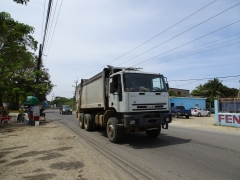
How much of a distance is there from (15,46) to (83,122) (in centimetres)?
843

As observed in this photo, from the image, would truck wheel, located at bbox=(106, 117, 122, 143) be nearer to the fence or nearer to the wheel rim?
the wheel rim

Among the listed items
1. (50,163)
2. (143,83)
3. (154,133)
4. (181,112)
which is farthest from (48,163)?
(181,112)

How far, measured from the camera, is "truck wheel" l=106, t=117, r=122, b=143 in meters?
8.20

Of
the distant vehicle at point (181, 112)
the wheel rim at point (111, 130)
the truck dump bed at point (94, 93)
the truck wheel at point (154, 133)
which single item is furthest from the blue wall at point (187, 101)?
the wheel rim at point (111, 130)

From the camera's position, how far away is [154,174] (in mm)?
4762

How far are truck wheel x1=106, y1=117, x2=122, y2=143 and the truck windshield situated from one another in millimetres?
1493

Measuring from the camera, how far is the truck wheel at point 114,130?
8.20 m

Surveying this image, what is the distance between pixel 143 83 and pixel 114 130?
217cm

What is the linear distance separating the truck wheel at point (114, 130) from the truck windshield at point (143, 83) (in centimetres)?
149

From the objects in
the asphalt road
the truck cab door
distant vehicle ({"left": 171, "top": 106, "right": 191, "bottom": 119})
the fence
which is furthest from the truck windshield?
distant vehicle ({"left": 171, "top": 106, "right": 191, "bottom": 119})

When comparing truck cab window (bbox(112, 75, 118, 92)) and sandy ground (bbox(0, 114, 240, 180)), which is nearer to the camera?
sandy ground (bbox(0, 114, 240, 180))

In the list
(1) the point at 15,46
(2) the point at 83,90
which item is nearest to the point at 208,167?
(2) the point at 83,90

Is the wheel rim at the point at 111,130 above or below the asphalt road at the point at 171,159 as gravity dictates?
above

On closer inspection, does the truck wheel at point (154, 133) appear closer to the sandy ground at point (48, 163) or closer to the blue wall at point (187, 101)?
the sandy ground at point (48, 163)
